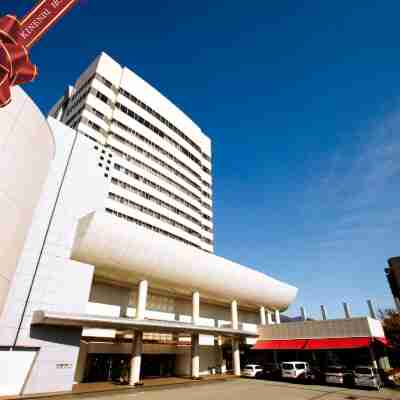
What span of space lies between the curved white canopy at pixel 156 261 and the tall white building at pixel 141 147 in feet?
60.5

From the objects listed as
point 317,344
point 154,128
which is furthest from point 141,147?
point 317,344

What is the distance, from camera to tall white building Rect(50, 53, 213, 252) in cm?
4978

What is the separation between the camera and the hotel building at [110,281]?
19984 millimetres

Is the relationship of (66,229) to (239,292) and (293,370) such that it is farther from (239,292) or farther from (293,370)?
(293,370)

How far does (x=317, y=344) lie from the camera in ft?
109

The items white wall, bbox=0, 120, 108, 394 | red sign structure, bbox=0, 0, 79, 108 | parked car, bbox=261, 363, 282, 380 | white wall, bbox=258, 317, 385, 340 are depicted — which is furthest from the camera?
parked car, bbox=261, 363, 282, 380

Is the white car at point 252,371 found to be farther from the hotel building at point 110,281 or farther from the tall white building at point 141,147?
the tall white building at point 141,147

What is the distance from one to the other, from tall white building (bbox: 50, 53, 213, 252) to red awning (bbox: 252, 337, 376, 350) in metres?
26.6

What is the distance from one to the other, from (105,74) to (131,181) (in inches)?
832

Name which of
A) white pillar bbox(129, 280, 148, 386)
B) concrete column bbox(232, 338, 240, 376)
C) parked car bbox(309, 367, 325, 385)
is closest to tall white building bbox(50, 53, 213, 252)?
white pillar bbox(129, 280, 148, 386)

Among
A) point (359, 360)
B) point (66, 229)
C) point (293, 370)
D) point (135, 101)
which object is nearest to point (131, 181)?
point (135, 101)

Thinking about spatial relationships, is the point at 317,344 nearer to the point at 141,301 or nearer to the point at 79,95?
the point at 141,301

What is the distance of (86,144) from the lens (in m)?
27.3

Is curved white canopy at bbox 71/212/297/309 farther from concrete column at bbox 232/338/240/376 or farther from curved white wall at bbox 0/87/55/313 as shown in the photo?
curved white wall at bbox 0/87/55/313
